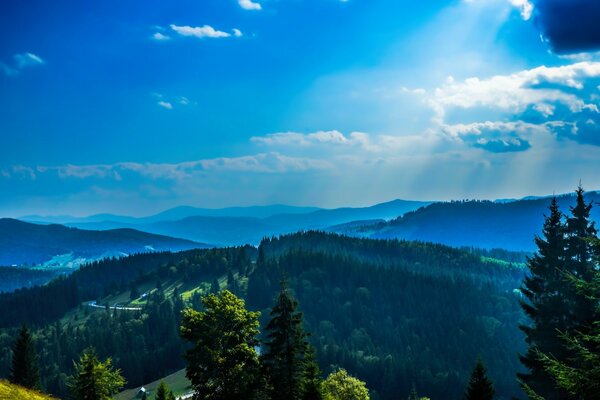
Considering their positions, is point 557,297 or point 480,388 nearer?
point 480,388

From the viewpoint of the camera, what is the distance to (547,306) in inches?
1799

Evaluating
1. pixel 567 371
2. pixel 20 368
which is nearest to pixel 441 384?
pixel 20 368

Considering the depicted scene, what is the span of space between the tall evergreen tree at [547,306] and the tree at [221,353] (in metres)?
23.9

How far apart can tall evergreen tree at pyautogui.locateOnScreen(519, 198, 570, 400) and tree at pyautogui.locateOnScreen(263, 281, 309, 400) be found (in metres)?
19.2

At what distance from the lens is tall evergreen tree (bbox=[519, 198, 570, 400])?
43.9 m

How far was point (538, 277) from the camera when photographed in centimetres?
4959

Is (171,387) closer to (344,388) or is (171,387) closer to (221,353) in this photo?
(344,388)

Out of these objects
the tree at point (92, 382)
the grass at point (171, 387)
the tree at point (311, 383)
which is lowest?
the grass at point (171, 387)

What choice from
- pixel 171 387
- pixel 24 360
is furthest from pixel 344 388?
pixel 171 387

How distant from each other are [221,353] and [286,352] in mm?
5732

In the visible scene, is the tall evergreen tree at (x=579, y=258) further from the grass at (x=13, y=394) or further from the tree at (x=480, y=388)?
the grass at (x=13, y=394)

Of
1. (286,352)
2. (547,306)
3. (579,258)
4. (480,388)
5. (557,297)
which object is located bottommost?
(480,388)

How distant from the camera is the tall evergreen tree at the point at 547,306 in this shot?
4391cm

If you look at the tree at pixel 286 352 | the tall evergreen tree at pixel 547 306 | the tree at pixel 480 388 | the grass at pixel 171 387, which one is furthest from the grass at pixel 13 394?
the grass at pixel 171 387
